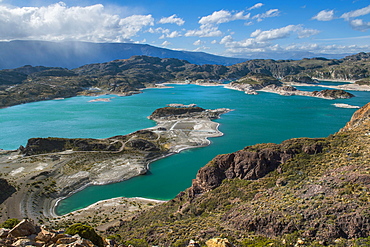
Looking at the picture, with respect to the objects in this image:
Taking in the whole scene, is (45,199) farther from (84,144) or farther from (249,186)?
(249,186)

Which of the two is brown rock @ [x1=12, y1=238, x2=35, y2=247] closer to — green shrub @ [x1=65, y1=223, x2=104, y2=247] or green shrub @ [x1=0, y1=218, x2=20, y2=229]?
green shrub @ [x1=65, y1=223, x2=104, y2=247]

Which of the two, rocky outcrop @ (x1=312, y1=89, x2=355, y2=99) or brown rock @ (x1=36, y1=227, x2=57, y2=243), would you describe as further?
rocky outcrop @ (x1=312, y1=89, x2=355, y2=99)

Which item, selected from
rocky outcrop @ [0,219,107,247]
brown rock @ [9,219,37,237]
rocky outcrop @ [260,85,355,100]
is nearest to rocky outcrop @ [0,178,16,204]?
brown rock @ [9,219,37,237]

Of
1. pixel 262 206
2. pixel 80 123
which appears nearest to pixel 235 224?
pixel 262 206

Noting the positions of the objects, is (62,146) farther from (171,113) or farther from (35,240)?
(35,240)

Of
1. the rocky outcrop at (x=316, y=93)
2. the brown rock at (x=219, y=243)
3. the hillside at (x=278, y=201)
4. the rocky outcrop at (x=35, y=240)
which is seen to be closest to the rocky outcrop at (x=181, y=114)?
the hillside at (x=278, y=201)

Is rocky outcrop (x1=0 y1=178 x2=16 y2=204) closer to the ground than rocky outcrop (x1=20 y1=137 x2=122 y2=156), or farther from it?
closer to the ground

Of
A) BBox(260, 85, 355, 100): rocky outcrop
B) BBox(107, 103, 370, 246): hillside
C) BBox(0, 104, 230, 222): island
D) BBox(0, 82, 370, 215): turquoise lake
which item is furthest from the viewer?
BBox(260, 85, 355, 100): rocky outcrop
